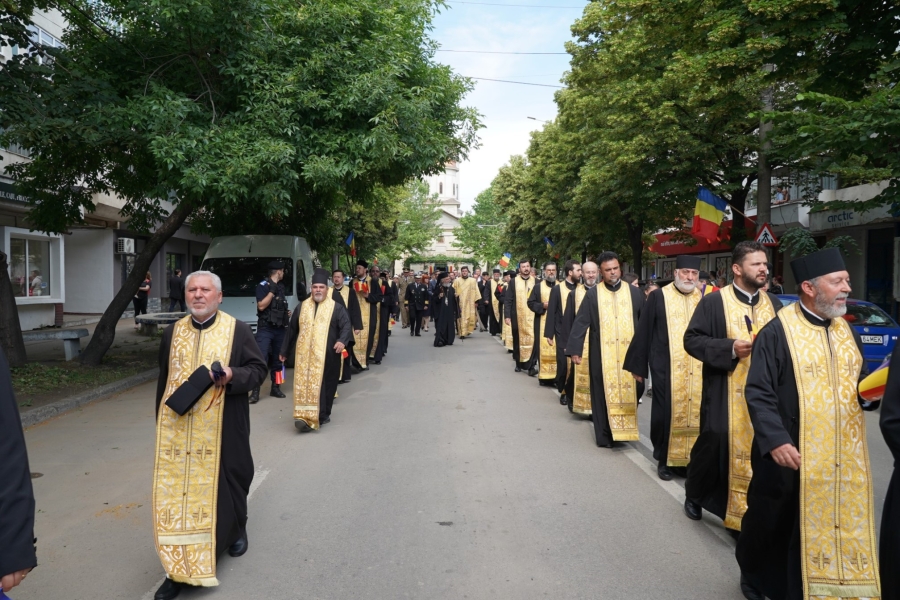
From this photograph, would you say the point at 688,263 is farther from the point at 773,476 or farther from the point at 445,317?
the point at 445,317

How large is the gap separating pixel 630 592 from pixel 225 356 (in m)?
2.63

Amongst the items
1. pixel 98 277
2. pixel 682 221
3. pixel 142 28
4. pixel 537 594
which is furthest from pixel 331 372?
pixel 98 277

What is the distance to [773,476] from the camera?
12.2ft

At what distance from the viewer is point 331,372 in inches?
351

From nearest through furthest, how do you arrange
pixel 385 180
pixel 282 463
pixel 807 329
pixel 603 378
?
1. pixel 807 329
2. pixel 282 463
3. pixel 603 378
4. pixel 385 180

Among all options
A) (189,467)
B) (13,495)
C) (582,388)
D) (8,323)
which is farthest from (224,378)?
(8,323)

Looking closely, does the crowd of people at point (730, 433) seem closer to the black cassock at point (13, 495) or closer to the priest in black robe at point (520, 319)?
the black cassock at point (13, 495)

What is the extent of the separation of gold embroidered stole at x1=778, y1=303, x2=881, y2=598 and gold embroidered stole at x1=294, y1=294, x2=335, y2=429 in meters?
5.86

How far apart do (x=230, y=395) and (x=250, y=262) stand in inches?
392

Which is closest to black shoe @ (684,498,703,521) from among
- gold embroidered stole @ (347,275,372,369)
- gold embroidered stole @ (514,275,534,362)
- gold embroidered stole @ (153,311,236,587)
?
gold embroidered stole @ (153,311,236,587)

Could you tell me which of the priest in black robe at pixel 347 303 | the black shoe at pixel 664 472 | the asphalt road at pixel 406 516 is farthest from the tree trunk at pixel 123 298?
the black shoe at pixel 664 472

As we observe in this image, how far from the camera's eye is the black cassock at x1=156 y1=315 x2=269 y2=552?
423 cm

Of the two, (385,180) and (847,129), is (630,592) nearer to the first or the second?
(847,129)

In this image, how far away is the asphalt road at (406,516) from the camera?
166 inches
